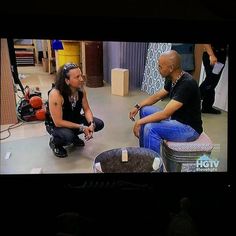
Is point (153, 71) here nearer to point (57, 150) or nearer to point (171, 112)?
point (171, 112)

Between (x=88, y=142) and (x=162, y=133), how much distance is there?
29 centimetres

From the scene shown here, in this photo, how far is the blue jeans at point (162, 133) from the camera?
3.34 feet

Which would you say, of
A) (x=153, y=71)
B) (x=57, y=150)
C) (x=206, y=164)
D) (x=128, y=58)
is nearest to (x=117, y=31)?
(x=128, y=58)

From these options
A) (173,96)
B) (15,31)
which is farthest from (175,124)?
(15,31)

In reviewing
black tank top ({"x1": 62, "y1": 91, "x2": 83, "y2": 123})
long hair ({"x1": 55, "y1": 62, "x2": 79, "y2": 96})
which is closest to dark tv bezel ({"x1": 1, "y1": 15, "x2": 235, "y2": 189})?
long hair ({"x1": 55, "y1": 62, "x2": 79, "y2": 96})

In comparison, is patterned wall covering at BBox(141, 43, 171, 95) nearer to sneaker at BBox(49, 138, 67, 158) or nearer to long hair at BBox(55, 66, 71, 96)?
long hair at BBox(55, 66, 71, 96)

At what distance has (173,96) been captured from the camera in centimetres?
101

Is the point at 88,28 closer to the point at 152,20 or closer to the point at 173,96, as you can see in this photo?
the point at 152,20

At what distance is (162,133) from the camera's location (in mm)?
1037

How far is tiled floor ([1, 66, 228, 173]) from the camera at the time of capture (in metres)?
0.96

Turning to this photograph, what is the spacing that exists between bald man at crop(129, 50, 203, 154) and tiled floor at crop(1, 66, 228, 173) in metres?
0.03

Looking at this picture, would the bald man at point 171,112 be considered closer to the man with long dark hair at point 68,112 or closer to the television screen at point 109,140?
the television screen at point 109,140

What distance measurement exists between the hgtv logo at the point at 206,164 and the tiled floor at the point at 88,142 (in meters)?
0.02

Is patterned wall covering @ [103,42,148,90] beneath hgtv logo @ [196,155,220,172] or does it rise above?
above
